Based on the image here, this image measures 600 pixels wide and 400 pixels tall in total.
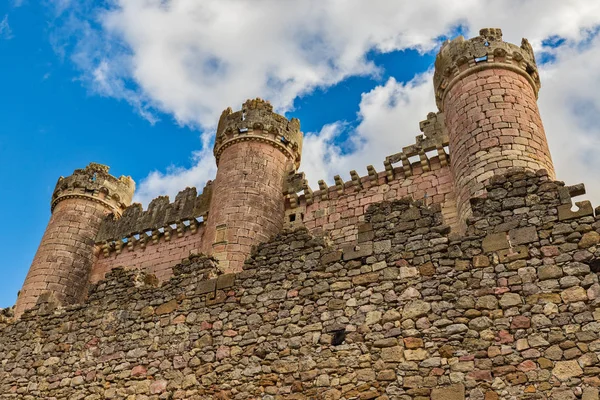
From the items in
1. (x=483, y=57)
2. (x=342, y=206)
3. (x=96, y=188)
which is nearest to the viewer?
(x=483, y=57)

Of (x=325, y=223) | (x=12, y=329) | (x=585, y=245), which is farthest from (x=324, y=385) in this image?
(x=325, y=223)

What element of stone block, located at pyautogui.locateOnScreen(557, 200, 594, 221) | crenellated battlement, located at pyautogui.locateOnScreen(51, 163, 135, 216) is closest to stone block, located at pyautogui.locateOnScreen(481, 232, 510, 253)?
stone block, located at pyautogui.locateOnScreen(557, 200, 594, 221)

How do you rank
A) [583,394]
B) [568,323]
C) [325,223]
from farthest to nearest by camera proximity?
[325,223], [568,323], [583,394]

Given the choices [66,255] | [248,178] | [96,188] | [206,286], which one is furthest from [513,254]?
[96,188]

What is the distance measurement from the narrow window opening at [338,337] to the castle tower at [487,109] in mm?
5193

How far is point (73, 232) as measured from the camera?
62.4ft

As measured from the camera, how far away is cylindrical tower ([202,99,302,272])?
14914 mm

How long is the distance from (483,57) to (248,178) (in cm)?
672

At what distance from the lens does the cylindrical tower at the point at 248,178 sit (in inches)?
587

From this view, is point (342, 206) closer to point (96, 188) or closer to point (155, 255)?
point (155, 255)

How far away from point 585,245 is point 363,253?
103 inches

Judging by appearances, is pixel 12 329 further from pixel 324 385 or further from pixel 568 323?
pixel 568 323

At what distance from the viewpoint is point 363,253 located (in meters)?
7.77

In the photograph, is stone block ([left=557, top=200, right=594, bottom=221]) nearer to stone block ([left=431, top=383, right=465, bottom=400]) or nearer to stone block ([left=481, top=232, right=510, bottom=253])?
stone block ([left=481, top=232, right=510, bottom=253])
